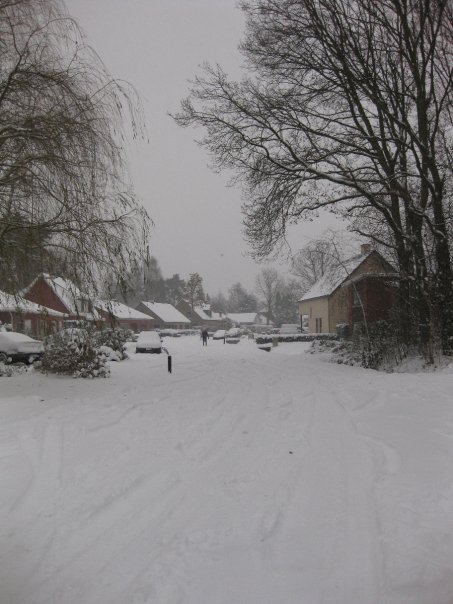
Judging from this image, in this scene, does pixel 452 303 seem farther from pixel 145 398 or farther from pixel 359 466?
pixel 359 466

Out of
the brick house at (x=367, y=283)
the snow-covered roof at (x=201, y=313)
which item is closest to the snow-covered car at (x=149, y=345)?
the brick house at (x=367, y=283)

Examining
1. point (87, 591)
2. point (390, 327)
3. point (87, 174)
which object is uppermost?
point (87, 174)

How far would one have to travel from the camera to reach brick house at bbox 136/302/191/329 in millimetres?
76062

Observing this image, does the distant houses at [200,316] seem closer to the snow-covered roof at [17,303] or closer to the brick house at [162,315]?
the brick house at [162,315]

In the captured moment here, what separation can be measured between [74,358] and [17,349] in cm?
718

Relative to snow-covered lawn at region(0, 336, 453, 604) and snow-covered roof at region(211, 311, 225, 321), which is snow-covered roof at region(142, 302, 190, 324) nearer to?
snow-covered roof at region(211, 311, 225, 321)

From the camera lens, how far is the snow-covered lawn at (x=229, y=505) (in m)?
3.09

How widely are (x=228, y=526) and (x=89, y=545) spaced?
1.08 m

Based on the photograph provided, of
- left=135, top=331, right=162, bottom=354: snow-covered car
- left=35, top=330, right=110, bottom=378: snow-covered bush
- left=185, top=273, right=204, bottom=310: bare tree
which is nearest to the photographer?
left=35, top=330, right=110, bottom=378: snow-covered bush

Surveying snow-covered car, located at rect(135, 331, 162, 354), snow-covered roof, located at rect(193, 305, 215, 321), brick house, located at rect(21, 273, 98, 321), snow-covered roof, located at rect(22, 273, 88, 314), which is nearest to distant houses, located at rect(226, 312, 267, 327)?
snow-covered roof, located at rect(193, 305, 215, 321)

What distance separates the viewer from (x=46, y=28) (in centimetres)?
796

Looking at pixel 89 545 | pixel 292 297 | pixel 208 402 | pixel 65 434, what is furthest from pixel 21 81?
pixel 292 297

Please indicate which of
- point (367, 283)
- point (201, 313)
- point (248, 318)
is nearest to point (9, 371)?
point (367, 283)

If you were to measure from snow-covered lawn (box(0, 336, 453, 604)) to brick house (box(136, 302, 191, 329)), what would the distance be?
67996 mm
